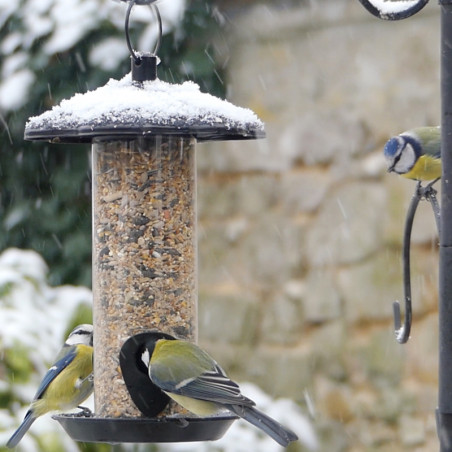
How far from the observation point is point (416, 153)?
10.0 feet

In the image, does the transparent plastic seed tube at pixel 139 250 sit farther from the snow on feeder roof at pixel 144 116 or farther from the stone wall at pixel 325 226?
the stone wall at pixel 325 226

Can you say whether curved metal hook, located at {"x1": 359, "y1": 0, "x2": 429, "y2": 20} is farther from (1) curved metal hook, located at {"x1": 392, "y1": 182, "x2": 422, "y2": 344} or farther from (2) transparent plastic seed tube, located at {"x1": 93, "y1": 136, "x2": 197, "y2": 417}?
(2) transparent plastic seed tube, located at {"x1": 93, "y1": 136, "x2": 197, "y2": 417}

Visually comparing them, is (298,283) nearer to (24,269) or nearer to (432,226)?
(432,226)

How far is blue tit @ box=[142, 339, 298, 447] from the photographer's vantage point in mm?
2803

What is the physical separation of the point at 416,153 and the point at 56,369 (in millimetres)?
1311

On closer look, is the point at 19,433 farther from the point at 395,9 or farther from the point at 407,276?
the point at 395,9

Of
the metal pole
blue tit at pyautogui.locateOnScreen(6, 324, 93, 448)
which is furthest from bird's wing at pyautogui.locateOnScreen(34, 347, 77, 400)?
the metal pole

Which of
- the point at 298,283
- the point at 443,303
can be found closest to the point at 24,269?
the point at 298,283

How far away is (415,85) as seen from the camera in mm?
4633

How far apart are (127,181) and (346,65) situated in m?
2.10

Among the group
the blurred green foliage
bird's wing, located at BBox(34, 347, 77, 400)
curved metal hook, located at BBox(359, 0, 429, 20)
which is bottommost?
bird's wing, located at BBox(34, 347, 77, 400)

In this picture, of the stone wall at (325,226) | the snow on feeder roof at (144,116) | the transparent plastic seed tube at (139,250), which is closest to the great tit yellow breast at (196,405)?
the transparent plastic seed tube at (139,250)

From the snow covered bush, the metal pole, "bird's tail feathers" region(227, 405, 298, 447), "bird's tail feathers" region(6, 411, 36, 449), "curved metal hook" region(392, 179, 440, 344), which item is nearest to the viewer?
the metal pole

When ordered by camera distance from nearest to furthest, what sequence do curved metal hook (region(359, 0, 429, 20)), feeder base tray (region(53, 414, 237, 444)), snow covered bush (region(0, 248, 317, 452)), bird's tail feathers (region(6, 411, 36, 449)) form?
curved metal hook (region(359, 0, 429, 20))
feeder base tray (region(53, 414, 237, 444))
bird's tail feathers (region(6, 411, 36, 449))
snow covered bush (region(0, 248, 317, 452))
